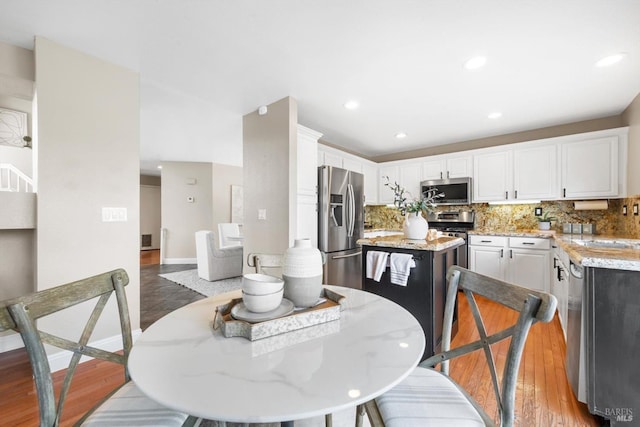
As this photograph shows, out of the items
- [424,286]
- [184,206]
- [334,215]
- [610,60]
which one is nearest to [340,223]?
[334,215]

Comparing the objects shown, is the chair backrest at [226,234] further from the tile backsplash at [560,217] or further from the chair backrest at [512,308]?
the chair backrest at [512,308]

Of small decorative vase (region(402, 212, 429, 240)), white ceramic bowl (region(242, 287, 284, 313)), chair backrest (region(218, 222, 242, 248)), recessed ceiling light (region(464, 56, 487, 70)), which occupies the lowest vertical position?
chair backrest (region(218, 222, 242, 248))

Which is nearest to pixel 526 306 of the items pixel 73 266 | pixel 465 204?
pixel 73 266

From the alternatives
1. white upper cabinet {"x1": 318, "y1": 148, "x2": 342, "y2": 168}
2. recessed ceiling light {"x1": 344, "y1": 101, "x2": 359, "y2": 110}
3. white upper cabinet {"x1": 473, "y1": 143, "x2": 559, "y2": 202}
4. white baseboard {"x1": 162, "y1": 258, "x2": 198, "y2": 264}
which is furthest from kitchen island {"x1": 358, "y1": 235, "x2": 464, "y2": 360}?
white baseboard {"x1": 162, "y1": 258, "x2": 198, "y2": 264}

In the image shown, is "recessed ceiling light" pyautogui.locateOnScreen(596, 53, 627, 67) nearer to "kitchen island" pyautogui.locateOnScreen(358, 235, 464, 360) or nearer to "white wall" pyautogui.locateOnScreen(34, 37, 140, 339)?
"kitchen island" pyautogui.locateOnScreen(358, 235, 464, 360)

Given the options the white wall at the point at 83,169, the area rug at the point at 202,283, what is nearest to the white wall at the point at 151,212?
the area rug at the point at 202,283

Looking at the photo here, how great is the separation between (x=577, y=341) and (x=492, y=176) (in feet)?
9.78

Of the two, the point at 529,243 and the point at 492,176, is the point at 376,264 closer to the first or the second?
the point at 529,243

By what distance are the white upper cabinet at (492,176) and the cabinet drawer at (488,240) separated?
0.65 meters

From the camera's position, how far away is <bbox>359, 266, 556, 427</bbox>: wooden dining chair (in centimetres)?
82

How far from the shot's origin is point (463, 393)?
1.01 m

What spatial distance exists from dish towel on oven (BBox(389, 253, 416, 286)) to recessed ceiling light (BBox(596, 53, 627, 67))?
2.23 m

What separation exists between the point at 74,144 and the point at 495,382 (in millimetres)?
2989

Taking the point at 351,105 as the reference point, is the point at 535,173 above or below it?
below
